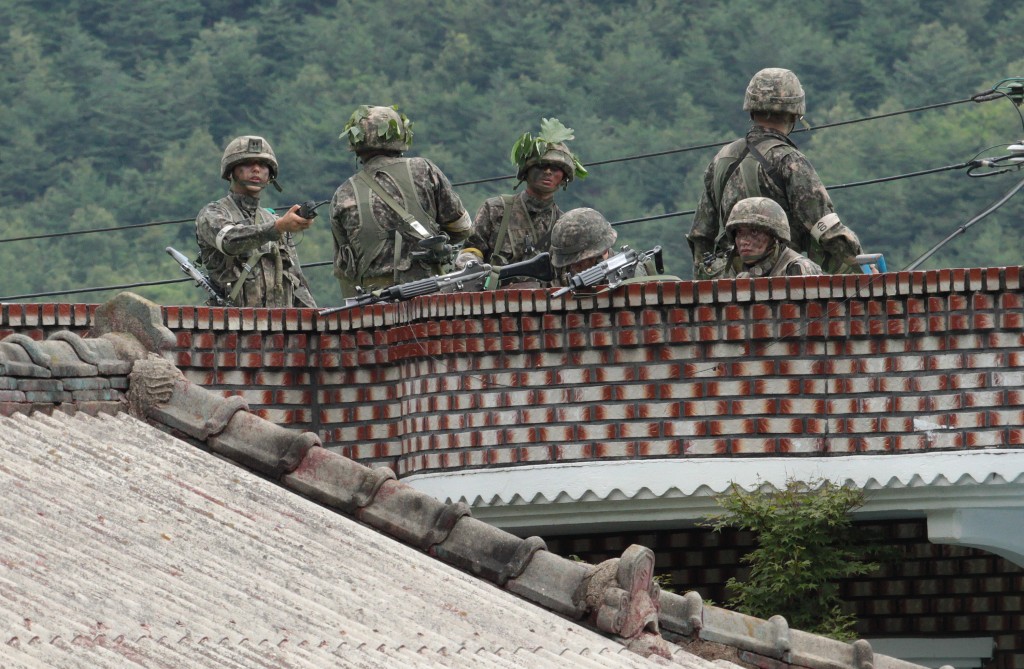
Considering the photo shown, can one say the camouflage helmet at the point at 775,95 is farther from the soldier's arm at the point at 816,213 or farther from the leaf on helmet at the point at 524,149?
the leaf on helmet at the point at 524,149

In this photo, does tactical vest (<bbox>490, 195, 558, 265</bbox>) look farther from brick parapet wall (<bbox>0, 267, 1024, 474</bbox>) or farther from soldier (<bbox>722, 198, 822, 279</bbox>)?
soldier (<bbox>722, 198, 822, 279</bbox>)

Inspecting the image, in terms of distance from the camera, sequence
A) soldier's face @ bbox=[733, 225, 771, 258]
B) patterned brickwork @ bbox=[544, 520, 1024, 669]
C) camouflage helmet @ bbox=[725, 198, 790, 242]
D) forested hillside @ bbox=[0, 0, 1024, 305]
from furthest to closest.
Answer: forested hillside @ bbox=[0, 0, 1024, 305] < patterned brickwork @ bbox=[544, 520, 1024, 669] < soldier's face @ bbox=[733, 225, 771, 258] < camouflage helmet @ bbox=[725, 198, 790, 242]

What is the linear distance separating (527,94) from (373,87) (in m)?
3.82

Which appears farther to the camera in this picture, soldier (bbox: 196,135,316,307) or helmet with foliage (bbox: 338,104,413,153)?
soldier (bbox: 196,135,316,307)

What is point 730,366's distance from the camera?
595 inches

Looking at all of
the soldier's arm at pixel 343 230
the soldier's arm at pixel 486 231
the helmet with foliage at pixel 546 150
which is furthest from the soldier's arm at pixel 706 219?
the soldier's arm at pixel 343 230

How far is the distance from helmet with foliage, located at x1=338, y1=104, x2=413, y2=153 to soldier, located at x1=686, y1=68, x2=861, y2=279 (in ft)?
6.19

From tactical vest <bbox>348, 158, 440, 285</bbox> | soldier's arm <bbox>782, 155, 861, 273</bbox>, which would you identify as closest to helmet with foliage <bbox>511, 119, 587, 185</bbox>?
tactical vest <bbox>348, 158, 440, 285</bbox>

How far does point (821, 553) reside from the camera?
15047 mm

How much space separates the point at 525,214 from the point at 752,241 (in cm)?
175

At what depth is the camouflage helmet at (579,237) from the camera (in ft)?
51.3

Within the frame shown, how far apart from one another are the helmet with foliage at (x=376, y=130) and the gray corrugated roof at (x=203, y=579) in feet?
14.9

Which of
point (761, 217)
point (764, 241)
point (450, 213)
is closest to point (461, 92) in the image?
point (450, 213)

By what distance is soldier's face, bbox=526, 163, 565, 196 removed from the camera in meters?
16.8
